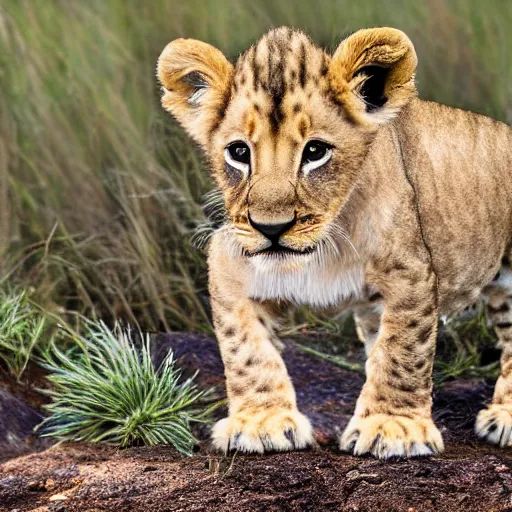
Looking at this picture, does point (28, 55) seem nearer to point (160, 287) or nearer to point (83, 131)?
point (83, 131)

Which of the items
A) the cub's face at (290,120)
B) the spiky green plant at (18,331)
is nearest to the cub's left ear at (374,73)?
the cub's face at (290,120)

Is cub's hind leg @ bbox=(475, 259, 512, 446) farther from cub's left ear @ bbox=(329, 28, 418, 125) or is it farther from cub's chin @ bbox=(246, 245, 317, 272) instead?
cub's left ear @ bbox=(329, 28, 418, 125)

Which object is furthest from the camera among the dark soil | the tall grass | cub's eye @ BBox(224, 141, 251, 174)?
the tall grass

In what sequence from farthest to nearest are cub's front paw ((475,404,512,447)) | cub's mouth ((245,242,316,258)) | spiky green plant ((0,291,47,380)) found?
spiky green plant ((0,291,47,380)), cub's front paw ((475,404,512,447)), cub's mouth ((245,242,316,258))

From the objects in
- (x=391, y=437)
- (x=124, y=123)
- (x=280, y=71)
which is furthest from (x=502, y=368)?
(x=124, y=123)

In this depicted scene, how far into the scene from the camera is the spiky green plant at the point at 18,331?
5.70m

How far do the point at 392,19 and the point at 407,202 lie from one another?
269cm

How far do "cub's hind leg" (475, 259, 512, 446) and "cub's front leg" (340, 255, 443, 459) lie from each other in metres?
0.59

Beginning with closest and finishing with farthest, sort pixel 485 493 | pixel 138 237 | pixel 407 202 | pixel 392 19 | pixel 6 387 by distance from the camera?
pixel 485 493
pixel 407 202
pixel 6 387
pixel 138 237
pixel 392 19

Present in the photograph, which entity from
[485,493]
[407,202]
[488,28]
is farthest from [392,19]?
[485,493]

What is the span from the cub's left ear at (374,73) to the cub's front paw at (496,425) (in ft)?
5.12

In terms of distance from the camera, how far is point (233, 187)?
4285mm

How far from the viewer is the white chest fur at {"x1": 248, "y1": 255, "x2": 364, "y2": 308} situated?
14.9 feet

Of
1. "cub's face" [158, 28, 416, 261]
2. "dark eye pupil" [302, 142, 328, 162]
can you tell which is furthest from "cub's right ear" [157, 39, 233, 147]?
"dark eye pupil" [302, 142, 328, 162]
